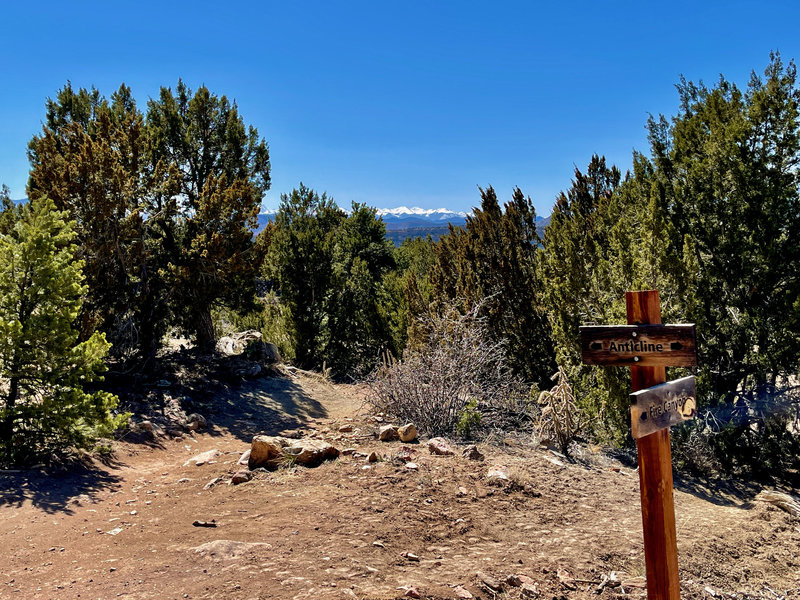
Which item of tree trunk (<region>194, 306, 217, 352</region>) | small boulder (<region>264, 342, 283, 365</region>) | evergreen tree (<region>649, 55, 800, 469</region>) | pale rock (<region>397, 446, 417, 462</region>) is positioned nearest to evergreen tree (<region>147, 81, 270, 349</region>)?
tree trunk (<region>194, 306, 217, 352</region>)

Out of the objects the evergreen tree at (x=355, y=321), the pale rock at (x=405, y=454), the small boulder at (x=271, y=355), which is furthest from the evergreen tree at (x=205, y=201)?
the pale rock at (x=405, y=454)

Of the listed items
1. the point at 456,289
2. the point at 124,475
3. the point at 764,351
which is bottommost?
the point at 124,475

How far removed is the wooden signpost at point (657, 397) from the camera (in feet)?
9.22

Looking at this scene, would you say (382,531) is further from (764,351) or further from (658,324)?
(764,351)

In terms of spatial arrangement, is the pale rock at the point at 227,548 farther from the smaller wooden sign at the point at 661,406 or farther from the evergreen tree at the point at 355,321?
the evergreen tree at the point at 355,321

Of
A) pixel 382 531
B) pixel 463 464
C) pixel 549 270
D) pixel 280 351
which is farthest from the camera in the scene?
pixel 280 351

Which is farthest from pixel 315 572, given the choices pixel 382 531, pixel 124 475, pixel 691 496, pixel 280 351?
pixel 280 351

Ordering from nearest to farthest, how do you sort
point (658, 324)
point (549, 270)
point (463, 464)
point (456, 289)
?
point (658, 324), point (463, 464), point (549, 270), point (456, 289)

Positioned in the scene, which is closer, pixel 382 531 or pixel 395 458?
pixel 382 531

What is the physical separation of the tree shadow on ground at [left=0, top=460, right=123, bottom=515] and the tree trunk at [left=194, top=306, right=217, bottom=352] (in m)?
5.97

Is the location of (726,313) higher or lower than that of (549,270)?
lower

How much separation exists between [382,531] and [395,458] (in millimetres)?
1688

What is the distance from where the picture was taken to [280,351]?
51.5 feet

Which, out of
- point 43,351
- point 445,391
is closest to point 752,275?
point 445,391
